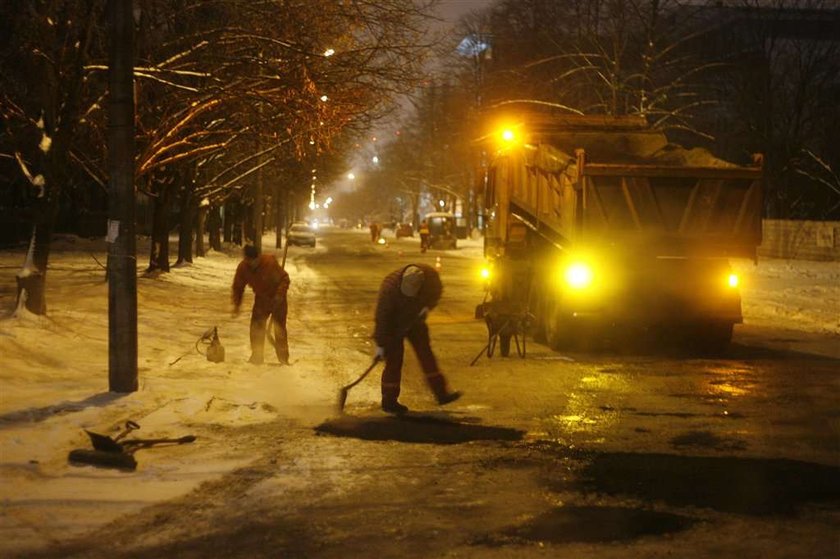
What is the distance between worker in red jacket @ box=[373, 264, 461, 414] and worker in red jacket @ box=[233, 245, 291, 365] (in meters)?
2.81

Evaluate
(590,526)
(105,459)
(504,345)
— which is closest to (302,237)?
(504,345)

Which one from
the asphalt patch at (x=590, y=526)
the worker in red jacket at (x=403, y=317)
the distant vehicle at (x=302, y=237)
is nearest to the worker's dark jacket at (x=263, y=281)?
the worker in red jacket at (x=403, y=317)

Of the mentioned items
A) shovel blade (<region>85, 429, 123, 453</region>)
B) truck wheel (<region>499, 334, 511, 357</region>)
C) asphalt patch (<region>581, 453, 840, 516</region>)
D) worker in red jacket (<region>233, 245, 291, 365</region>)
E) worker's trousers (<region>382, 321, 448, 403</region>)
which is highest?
worker in red jacket (<region>233, 245, 291, 365</region>)

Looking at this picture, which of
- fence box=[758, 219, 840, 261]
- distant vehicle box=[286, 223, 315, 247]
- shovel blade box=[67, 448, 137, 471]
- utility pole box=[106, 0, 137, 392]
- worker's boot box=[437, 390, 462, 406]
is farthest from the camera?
distant vehicle box=[286, 223, 315, 247]

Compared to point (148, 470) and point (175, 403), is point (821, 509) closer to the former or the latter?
point (148, 470)

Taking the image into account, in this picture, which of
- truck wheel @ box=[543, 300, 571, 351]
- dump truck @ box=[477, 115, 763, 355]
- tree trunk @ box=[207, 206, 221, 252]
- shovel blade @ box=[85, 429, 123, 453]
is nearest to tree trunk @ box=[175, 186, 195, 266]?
tree trunk @ box=[207, 206, 221, 252]

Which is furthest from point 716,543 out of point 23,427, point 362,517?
point 23,427

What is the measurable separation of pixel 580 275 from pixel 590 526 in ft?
28.3

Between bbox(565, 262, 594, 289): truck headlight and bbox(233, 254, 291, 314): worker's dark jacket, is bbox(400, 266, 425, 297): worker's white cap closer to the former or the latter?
bbox(233, 254, 291, 314): worker's dark jacket

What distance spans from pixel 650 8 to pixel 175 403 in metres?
26.1

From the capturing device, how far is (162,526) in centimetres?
648

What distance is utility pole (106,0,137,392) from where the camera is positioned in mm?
9930

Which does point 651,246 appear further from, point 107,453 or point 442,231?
point 442,231

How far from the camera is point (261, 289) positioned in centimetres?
1291
